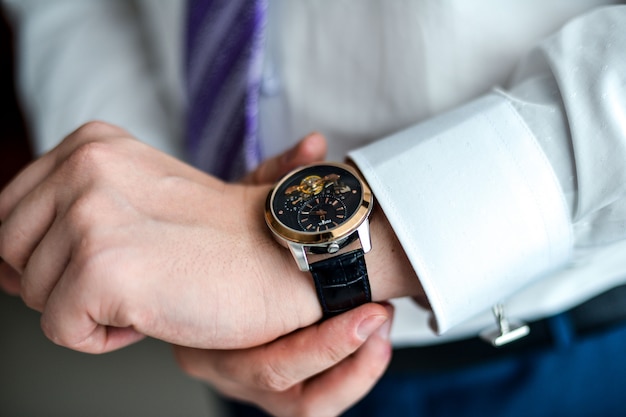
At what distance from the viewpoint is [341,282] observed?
25.4 inches

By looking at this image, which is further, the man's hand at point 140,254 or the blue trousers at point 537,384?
the blue trousers at point 537,384

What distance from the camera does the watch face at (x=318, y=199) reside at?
0.63 meters

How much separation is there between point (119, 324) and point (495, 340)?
1.35 feet

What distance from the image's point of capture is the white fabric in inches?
25.0

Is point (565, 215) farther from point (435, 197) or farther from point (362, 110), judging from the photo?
point (362, 110)

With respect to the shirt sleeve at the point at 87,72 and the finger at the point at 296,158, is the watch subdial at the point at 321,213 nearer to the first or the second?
the finger at the point at 296,158

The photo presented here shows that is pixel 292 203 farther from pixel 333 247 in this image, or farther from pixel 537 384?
pixel 537 384

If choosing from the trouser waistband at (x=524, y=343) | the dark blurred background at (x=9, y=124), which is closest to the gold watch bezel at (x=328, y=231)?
the trouser waistband at (x=524, y=343)

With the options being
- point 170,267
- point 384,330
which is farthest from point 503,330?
point 170,267

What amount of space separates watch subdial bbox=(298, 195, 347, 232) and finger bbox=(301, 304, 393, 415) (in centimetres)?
16

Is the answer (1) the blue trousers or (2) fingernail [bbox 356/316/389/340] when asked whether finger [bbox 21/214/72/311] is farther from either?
(1) the blue trousers

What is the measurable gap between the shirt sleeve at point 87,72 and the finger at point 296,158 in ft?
1.20

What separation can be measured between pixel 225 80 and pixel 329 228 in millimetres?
354

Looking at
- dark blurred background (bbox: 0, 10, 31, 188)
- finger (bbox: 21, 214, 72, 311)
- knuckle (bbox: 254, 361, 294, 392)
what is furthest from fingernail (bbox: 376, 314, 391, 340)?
dark blurred background (bbox: 0, 10, 31, 188)
